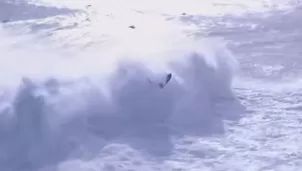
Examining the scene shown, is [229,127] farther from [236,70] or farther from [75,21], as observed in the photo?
[75,21]

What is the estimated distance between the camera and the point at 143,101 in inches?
285

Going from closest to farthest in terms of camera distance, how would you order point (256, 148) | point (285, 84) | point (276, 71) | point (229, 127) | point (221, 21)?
point (256, 148), point (229, 127), point (285, 84), point (276, 71), point (221, 21)

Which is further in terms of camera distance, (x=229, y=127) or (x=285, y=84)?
(x=285, y=84)

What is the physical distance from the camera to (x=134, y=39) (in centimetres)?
939

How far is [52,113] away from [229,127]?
172cm

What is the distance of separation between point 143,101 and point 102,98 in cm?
43

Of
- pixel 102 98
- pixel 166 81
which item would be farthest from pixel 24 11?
pixel 102 98

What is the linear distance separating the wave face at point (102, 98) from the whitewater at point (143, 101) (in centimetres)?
1

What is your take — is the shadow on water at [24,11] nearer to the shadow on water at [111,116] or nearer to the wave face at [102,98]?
the wave face at [102,98]

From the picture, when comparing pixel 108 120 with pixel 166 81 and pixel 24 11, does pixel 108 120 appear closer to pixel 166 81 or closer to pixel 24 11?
pixel 166 81

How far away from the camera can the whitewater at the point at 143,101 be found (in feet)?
20.1

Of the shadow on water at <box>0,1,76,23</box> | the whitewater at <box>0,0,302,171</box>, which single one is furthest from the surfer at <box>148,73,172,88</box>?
the shadow on water at <box>0,1,76,23</box>

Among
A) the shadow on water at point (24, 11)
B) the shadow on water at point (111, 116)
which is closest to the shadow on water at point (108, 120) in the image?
the shadow on water at point (111, 116)

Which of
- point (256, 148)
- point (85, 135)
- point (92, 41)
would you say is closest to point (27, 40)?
point (92, 41)
